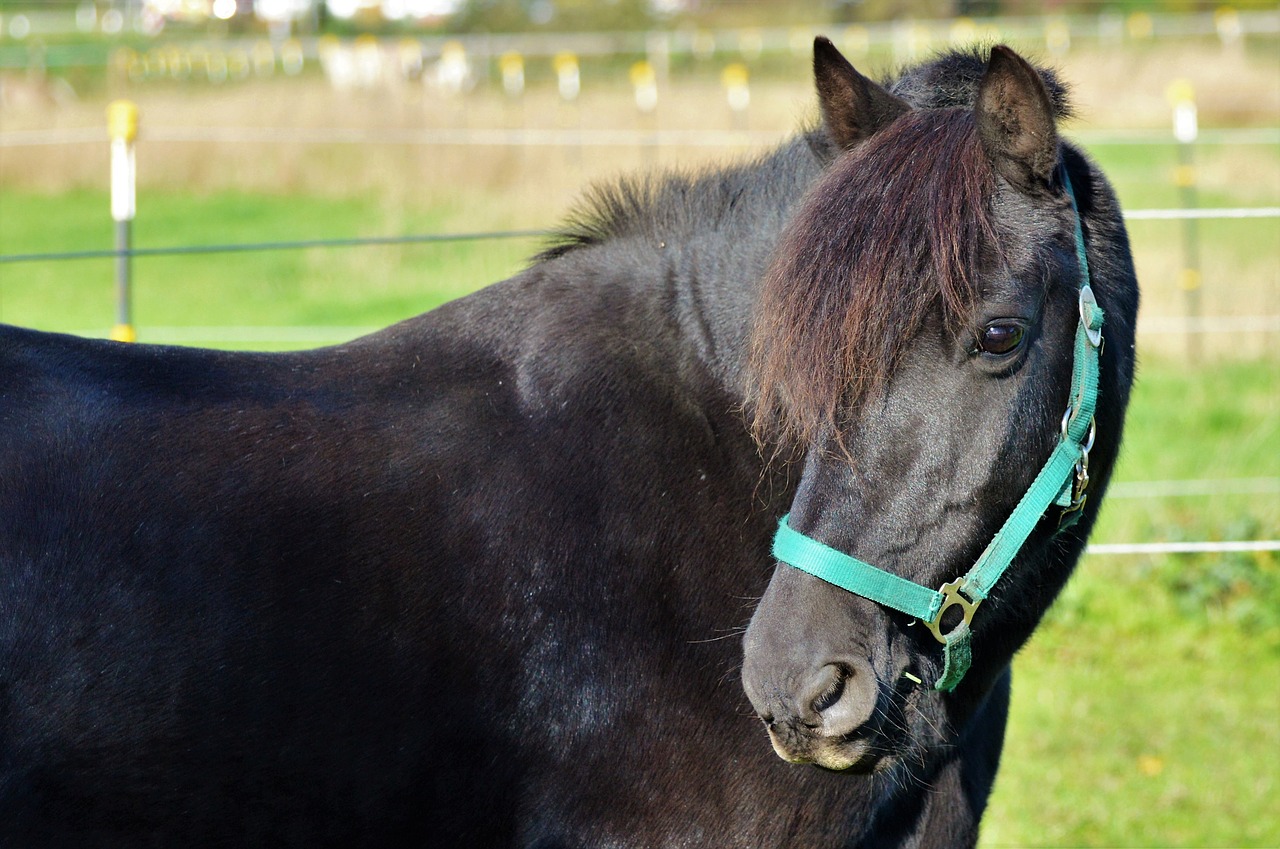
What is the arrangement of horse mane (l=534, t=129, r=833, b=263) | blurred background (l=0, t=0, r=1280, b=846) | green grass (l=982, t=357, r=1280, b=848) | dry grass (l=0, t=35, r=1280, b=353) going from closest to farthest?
horse mane (l=534, t=129, r=833, b=263) < green grass (l=982, t=357, r=1280, b=848) < blurred background (l=0, t=0, r=1280, b=846) < dry grass (l=0, t=35, r=1280, b=353)

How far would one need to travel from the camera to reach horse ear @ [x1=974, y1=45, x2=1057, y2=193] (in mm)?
1983

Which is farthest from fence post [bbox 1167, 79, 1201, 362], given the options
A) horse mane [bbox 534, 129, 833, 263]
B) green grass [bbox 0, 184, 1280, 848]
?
horse mane [bbox 534, 129, 833, 263]

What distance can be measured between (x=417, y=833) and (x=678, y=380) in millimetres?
1030

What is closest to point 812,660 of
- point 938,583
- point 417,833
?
point 938,583

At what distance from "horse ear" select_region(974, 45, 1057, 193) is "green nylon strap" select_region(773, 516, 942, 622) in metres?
0.74

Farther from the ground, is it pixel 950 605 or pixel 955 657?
pixel 950 605

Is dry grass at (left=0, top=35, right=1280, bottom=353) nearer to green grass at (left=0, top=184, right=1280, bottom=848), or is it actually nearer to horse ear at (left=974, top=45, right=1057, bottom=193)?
green grass at (left=0, top=184, right=1280, bottom=848)

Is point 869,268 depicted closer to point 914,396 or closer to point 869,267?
point 869,267

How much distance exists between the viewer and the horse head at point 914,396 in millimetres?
1905

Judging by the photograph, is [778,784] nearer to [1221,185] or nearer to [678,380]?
[678,380]

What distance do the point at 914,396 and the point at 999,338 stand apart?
0.18 m

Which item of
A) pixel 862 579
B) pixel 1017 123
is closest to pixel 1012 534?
pixel 862 579

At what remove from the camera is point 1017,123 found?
2023 millimetres

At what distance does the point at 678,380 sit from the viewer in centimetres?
244
